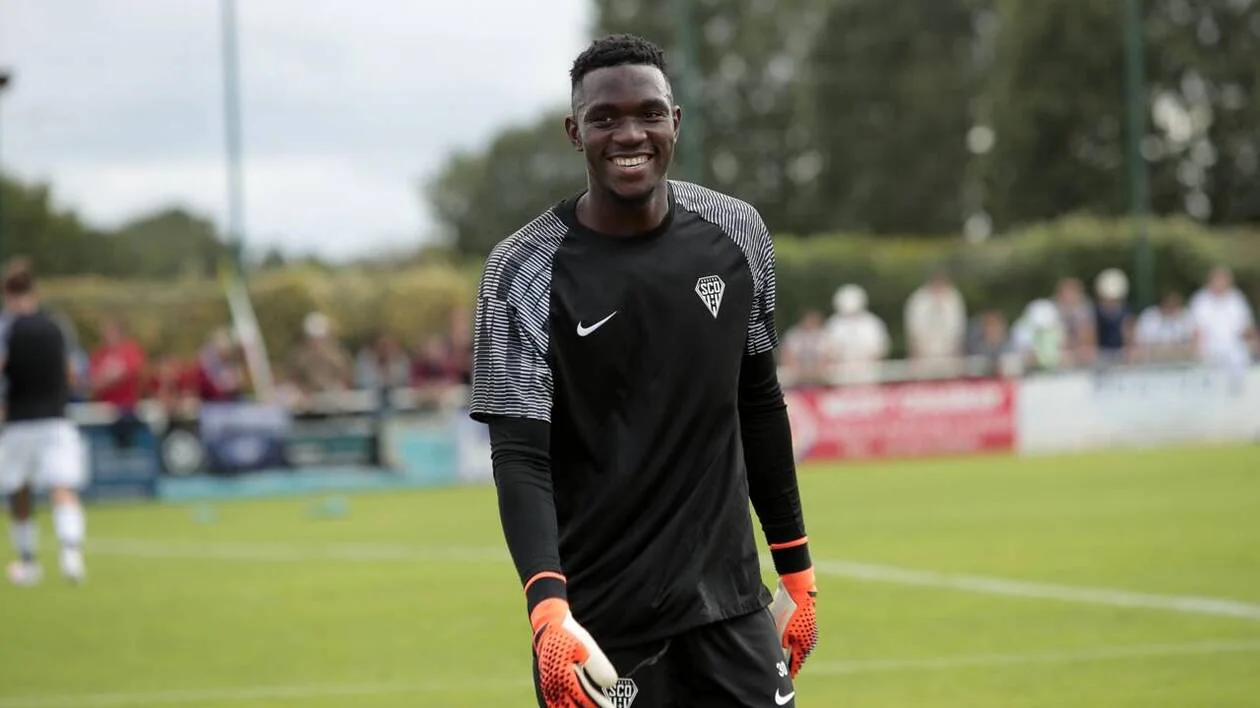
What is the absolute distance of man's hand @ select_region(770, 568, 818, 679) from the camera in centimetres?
529

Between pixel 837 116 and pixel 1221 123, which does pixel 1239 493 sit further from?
pixel 837 116

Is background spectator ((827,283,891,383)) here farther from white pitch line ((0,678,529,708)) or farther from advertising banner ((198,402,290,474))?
white pitch line ((0,678,529,708))

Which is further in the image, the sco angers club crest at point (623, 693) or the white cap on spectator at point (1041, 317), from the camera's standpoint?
the white cap on spectator at point (1041, 317)

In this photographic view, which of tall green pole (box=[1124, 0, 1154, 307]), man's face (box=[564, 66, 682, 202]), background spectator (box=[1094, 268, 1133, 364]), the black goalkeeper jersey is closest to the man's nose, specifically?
man's face (box=[564, 66, 682, 202])

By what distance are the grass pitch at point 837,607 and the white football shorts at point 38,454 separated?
0.87 meters

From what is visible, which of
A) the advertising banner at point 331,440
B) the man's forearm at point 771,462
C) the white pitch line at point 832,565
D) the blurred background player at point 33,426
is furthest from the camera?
the advertising banner at point 331,440

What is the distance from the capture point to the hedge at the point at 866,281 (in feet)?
126

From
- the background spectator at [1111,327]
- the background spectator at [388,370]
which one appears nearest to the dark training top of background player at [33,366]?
the background spectator at [388,370]

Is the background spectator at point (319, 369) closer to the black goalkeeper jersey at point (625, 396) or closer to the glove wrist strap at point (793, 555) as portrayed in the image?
the glove wrist strap at point (793, 555)

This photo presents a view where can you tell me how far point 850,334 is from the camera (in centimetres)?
Answer: 2880

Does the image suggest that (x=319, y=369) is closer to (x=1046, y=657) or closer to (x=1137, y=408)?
(x=1137, y=408)

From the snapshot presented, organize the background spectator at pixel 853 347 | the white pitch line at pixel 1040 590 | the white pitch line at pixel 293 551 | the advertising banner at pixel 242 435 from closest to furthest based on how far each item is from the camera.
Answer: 1. the white pitch line at pixel 1040 590
2. the white pitch line at pixel 293 551
3. the advertising banner at pixel 242 435
4. the background spectator at pixel 853 347

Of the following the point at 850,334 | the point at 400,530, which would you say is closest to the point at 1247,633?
the point at 400,530

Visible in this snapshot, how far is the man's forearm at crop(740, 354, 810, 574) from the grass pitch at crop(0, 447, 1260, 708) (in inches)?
156
